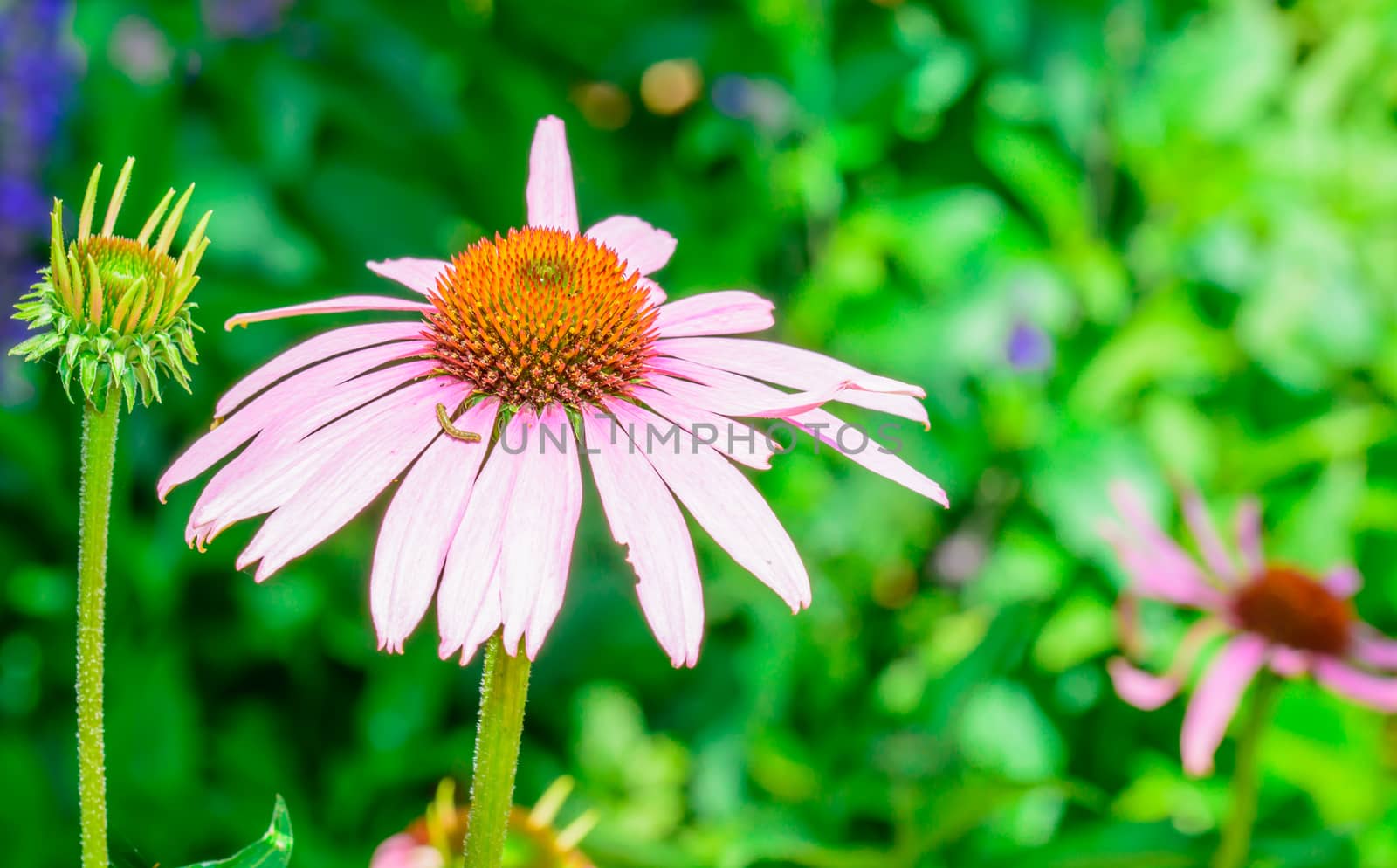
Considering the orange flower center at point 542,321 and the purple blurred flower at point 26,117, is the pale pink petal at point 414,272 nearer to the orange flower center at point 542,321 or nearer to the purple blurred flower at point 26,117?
the orange flower center at point 542,321

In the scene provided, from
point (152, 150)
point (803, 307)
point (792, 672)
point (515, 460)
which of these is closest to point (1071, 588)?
point (792, 672)

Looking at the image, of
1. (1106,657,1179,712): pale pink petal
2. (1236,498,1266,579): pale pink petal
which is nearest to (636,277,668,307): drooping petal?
(1106,657,1179,712): pale pink petal

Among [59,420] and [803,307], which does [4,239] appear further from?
[803,307]

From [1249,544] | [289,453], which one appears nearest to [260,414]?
[289,453]

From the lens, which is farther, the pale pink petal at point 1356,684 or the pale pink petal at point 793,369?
the pale pink petal at point 1356,684

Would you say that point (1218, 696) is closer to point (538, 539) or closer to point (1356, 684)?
point (1356, 684)

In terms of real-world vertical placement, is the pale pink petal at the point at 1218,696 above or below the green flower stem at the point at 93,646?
below

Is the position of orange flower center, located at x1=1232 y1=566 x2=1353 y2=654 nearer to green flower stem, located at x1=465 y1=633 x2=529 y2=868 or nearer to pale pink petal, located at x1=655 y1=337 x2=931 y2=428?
pale pink petal, located at x1=655 y1=337 x2=931 y2=428

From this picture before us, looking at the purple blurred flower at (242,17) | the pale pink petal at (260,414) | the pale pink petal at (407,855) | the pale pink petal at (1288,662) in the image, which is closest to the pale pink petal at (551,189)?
the pale pink petal at (260,414)
